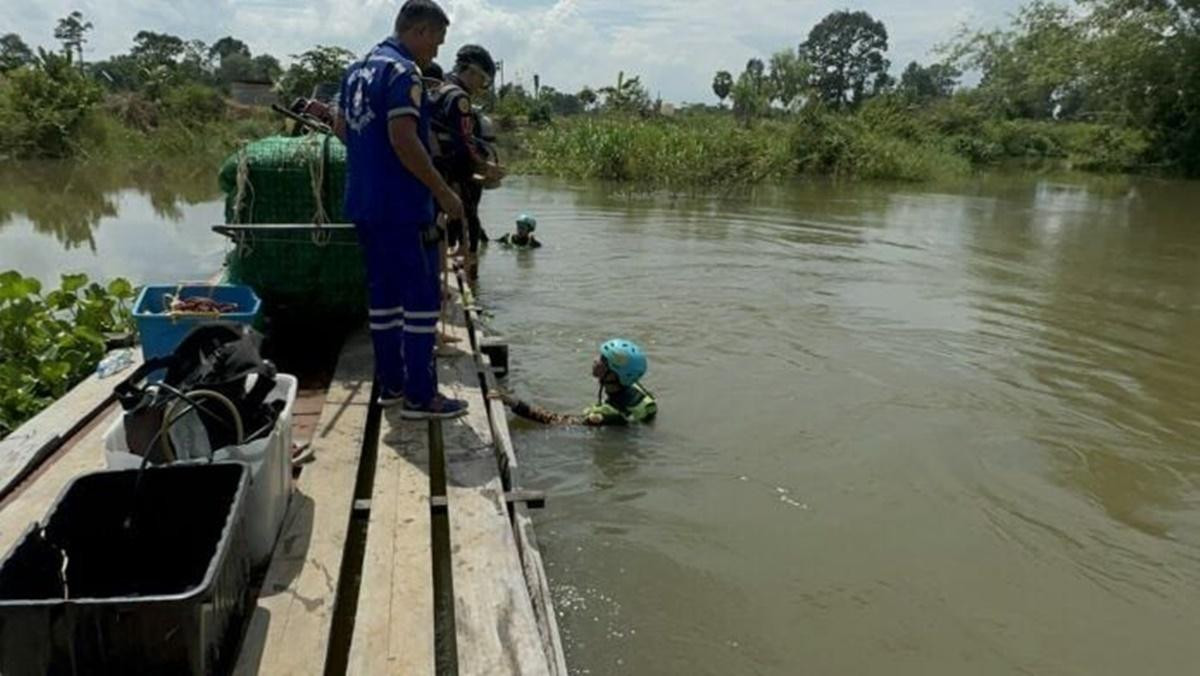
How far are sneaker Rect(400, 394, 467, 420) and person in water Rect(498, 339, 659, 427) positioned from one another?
98cm

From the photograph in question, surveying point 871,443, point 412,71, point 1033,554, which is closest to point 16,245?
point 412,71

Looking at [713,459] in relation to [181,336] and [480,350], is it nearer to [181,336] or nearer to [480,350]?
[480,350]

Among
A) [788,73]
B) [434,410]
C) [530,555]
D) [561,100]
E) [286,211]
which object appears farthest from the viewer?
[561,100]

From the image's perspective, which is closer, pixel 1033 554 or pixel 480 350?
pixel 1033 554

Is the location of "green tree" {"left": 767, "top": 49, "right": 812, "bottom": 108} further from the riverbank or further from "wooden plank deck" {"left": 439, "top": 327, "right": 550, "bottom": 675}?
"wooden plank deck" {"left": 439, "top": 327, "right": 550, "bottom": 675}

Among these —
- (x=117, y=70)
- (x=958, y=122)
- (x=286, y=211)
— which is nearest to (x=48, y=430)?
(x=286, y=211)

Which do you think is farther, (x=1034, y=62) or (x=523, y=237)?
(x=1034, y=62)

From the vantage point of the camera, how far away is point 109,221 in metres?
13.2

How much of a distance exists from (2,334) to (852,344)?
5911mm

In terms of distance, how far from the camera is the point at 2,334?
5.04 m

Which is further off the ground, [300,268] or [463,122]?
[463,122]

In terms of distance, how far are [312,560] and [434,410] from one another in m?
1.25

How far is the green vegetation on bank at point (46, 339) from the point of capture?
15.2 ft

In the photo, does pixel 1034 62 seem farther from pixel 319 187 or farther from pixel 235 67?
pixel 235 67
